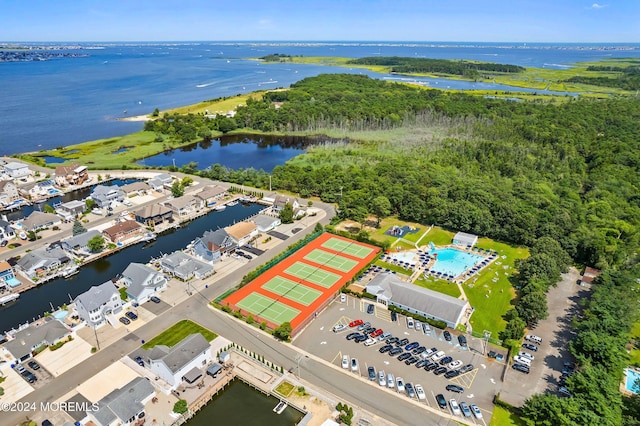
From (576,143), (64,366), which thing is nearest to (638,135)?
(576,143)

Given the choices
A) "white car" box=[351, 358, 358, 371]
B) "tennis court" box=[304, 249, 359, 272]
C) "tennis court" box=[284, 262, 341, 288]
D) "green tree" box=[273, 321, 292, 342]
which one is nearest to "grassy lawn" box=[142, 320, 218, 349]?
"green tree" box=[273, 321, 292, 342]

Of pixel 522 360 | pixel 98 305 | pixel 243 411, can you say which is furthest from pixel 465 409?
pixel 98 305

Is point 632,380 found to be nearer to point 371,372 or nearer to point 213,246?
point 371,372

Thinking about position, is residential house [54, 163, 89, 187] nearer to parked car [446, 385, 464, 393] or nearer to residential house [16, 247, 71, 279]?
residential house [16, 247, 71, 279]

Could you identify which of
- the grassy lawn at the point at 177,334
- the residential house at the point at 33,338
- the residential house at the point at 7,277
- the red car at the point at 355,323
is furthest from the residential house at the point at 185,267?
the red car at the point at 355,323

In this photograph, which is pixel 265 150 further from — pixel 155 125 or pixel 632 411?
pixel 632 411
